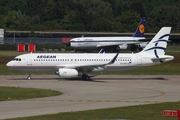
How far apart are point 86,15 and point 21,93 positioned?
424 feet

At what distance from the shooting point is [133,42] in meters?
103

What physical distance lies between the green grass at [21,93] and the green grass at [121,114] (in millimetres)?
8619

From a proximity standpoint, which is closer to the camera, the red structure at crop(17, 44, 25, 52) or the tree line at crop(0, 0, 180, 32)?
the red structure at crop(17, 44, 25, 52)

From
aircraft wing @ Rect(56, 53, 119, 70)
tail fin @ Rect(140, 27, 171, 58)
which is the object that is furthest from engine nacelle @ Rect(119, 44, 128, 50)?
aircraft wing @ Rect(56, 53, 119, 70)

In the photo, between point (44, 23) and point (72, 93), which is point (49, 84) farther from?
point (44, 23)

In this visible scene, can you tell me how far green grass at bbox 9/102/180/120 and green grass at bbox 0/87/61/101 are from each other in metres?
8.62

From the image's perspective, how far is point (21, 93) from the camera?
41188mm

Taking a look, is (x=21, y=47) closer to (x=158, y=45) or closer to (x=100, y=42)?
(x=100, y=42)

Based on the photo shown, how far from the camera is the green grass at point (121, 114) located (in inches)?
1157

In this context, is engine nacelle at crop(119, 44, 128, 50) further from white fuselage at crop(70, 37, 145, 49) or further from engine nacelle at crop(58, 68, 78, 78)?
engine nacelle at crop(58, 68, 78, 78)

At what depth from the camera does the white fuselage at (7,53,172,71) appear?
179 feet

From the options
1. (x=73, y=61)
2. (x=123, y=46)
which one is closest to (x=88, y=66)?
(x=73, y=61)

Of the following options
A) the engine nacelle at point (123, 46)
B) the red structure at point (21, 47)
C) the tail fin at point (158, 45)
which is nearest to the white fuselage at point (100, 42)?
the engine nacelle at point (123, 46)

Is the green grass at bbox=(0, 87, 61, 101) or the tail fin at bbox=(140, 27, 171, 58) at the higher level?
the tail fin at bbox=(140, 27, 171, 58)
